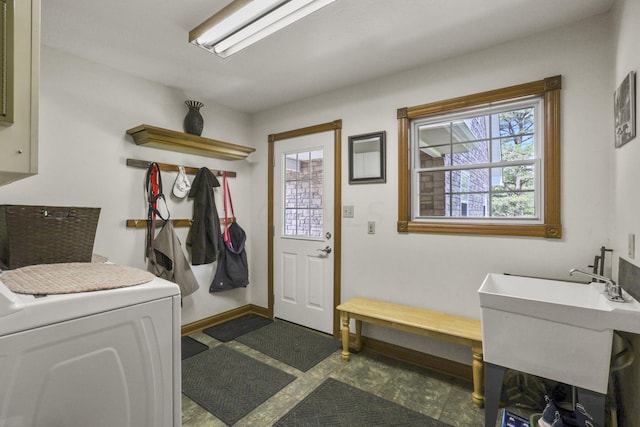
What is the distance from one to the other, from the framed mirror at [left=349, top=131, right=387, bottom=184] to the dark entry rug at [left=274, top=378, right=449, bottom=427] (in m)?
1.70

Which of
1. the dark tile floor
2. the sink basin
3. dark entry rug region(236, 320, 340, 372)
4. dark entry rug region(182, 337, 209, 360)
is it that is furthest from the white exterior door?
the sink basin

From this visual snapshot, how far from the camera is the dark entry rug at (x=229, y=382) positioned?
192cm

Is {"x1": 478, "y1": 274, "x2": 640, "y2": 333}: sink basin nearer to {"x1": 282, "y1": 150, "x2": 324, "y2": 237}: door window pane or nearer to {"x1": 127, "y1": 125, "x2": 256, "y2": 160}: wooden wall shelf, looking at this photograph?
{"x1": 282, "y1": 150, "x2": 324, "y2": 237}: door window pane

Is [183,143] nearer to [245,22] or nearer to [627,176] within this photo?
[245,22]

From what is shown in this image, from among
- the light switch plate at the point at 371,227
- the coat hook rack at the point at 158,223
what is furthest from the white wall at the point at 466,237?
the coat hook rack at the point at 158,223

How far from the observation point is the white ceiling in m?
1.76

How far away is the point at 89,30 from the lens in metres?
1.98

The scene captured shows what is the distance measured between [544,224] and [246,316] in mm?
3027

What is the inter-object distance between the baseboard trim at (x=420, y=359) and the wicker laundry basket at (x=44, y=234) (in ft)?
7.30

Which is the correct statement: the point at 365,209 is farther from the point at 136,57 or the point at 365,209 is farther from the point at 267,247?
the point at 136,57

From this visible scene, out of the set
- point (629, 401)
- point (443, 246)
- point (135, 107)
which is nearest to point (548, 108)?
point (443, 246)

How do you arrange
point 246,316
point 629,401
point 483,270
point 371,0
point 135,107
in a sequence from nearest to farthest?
1. point 629,401
2. point 371,0
3. point 483,270
4. point 135,107
5. point 246,316

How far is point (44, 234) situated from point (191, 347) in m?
1.75

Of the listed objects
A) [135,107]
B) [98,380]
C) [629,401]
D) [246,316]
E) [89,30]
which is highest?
[89,30]
